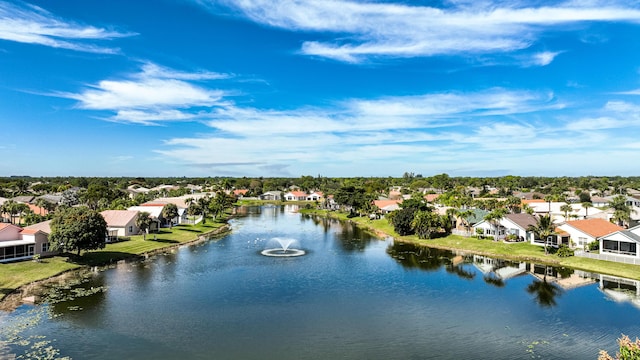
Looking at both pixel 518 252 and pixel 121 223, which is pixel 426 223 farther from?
pixel 121 223

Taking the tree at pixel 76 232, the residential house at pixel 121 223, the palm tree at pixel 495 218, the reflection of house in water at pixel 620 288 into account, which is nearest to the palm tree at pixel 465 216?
the palm tree at pixel 495 218

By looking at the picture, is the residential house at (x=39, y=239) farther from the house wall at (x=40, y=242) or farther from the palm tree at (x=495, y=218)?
the palm tree at (x=495, y=218)

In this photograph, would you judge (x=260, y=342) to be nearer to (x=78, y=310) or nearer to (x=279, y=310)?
(x=279, y=310)

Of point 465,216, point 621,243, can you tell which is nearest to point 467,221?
point 465,216

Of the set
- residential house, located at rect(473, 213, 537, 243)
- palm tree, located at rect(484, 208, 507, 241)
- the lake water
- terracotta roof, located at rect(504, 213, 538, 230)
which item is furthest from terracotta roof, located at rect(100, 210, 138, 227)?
terracotta roof, located at rect(504, 213, 538, 230)

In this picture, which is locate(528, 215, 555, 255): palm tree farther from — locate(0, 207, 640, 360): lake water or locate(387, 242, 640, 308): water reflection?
locate(0, 207, 640, 360): lake water

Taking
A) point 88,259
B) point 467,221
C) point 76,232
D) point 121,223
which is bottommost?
point 88,259
